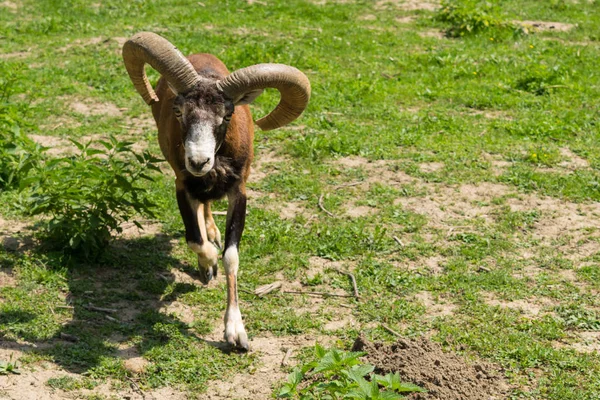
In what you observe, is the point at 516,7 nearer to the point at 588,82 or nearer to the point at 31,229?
the point at 588,82

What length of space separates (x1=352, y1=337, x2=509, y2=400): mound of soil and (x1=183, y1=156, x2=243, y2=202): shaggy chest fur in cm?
190

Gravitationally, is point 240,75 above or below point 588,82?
above

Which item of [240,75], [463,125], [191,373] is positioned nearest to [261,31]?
[463,125]

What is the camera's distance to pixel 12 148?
27.8ft

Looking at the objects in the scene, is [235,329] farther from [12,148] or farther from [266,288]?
[12,148]

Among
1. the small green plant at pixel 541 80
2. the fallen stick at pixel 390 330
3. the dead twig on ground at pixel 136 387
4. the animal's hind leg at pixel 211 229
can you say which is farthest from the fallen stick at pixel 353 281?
the small green plant at pixel 541 80

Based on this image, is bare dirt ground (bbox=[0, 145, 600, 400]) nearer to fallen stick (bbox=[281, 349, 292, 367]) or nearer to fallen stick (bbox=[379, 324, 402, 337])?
fallen stick (bbox=[281, 349, 292, 367])

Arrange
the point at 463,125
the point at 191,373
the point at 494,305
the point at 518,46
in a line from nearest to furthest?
1. the point at 191,373
2. the point at 494,305
3. the point at 463,125
4. the point at 518,46

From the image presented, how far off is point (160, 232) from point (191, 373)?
9.00ft

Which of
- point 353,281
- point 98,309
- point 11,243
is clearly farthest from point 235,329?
point 11,243

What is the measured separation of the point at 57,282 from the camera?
24.8 feet

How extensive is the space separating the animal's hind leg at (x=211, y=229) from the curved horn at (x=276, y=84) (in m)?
1.48

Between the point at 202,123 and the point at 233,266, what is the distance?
1283mm

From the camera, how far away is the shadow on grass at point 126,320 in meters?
6.51
